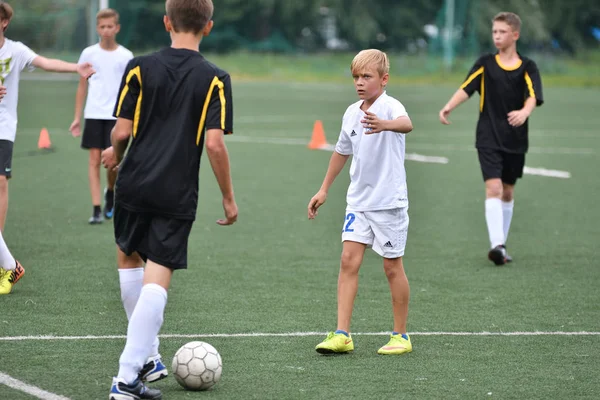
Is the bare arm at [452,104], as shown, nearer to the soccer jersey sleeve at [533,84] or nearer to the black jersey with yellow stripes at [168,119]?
the soccer jersey sleeve at [533,84]

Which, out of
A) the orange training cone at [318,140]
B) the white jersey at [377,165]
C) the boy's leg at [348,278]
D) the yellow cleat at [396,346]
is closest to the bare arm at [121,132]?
the white jersey at [377,165]

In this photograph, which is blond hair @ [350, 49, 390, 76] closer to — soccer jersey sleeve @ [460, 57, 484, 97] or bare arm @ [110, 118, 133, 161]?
bare arm @ [110, 118, 133, 161]

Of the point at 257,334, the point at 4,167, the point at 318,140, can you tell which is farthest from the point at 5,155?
the point at 318,140

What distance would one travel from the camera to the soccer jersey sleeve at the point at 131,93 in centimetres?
466

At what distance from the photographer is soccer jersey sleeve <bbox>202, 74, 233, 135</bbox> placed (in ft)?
15.3

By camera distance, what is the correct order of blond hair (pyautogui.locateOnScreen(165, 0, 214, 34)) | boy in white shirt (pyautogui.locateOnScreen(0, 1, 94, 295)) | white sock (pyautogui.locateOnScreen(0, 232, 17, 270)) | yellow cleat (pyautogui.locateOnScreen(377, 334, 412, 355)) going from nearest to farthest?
blond hair (pyautogui.locateOnScreen(165, 0, 214, 34)), yellow cleat (pyautogui.locateOnScreen(377, 334, 412, 355)), white sock (pyautogui.locateOnScreen(0, 232, 17, 270)), boy in white shirt (pyautogui.locateOnScreen(0, 1, 94, 295))

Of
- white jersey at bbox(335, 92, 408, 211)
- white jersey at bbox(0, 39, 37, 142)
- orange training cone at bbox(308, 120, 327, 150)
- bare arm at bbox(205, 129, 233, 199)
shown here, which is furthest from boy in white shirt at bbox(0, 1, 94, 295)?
orange training cone at bbox(308, 120, 327, 150)

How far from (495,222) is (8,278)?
13.2 ft

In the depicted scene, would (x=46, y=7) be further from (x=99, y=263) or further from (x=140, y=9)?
(x=99, y=263)

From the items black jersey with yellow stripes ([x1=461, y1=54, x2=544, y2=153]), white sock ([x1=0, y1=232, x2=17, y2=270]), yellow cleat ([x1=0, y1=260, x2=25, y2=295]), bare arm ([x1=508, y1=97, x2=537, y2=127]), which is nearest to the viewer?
white sock ([x1=0, y1=232, x2=17, y2=270])

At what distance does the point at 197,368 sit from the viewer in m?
5.04

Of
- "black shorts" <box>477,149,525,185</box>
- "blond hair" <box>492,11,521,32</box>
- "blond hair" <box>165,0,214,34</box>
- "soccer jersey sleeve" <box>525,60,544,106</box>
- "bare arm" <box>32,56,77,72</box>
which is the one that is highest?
"blond hair" <box>492,11,521,32</box>

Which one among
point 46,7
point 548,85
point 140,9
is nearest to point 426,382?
point 46,7

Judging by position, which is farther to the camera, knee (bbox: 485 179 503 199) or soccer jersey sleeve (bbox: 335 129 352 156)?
knee (bbox: 485 179 503 199)
